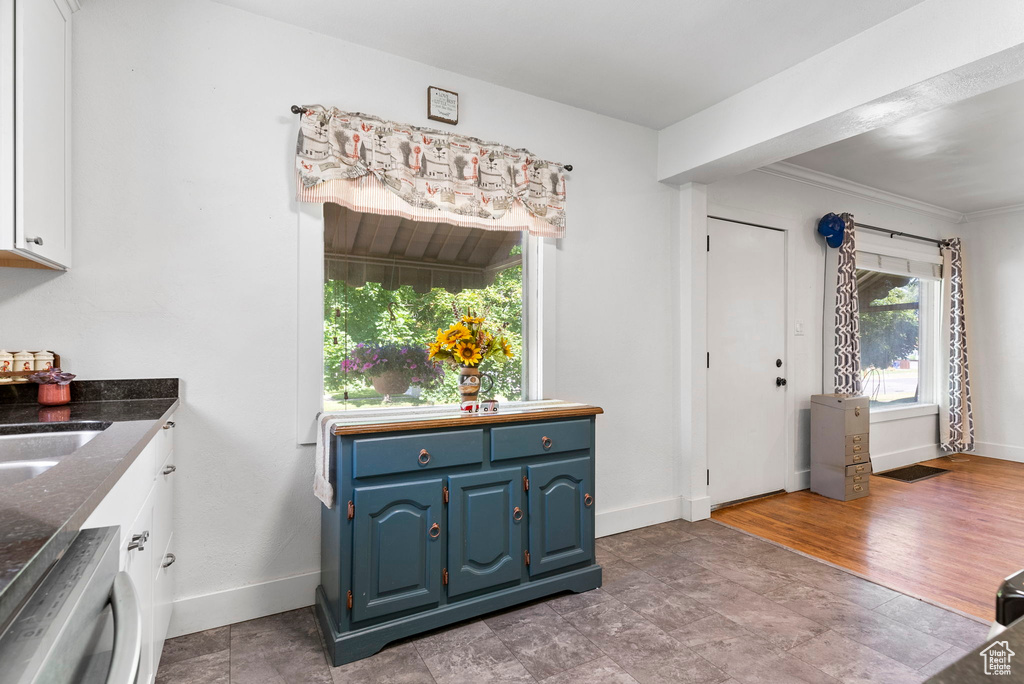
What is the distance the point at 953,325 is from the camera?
17.9 ft

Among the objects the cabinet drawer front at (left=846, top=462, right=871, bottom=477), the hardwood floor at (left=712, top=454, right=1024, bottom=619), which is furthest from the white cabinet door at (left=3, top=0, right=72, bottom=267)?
the cabinet drawer front at (left=846, top=462, right=871, bottom=477)

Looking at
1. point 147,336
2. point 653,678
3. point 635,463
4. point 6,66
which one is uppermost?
point 6,66

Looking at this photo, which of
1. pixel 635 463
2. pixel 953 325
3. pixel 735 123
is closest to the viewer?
pixel 735 123

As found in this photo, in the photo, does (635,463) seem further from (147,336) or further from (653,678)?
(147,336)

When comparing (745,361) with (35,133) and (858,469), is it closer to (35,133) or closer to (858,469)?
(858,469)

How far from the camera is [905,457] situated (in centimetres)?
517

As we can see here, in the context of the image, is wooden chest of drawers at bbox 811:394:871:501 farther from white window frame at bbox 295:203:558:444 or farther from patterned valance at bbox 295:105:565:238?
white window frame at bbox 295:203:558:444

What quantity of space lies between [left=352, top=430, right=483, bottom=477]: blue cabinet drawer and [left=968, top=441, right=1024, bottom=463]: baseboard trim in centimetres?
615

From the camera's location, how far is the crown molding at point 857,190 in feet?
13.3

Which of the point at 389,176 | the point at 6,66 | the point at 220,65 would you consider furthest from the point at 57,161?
the point at 389,176

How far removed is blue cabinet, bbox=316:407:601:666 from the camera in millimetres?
2020

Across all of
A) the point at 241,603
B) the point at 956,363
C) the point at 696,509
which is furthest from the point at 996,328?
the point at 241,603

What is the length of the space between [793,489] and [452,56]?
4009mm

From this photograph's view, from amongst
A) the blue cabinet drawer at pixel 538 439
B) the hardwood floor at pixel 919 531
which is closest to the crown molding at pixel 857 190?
the hardwood floor at pixel 919 531
